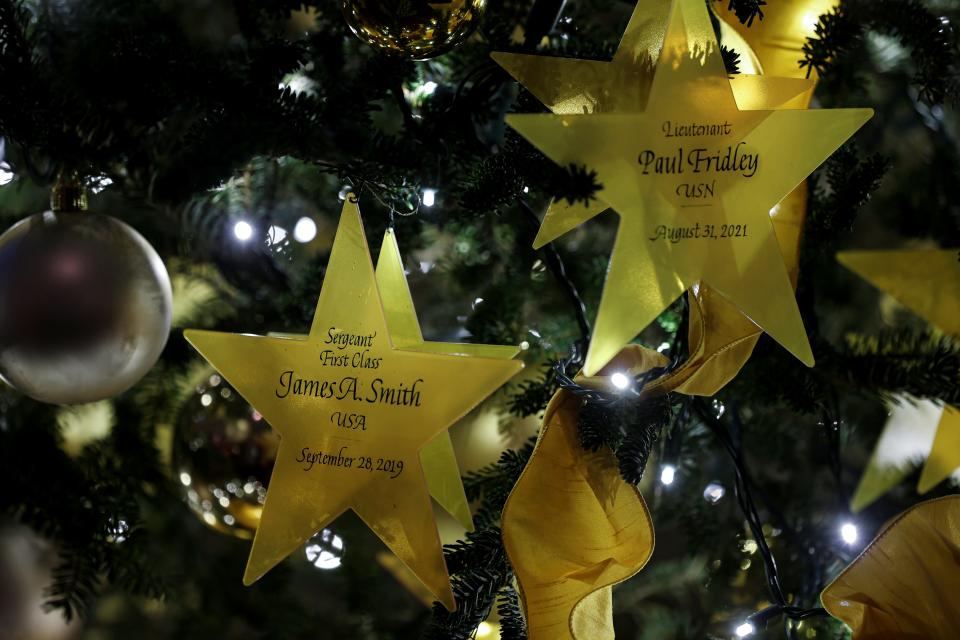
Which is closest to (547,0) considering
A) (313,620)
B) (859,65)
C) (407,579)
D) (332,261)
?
(332,261)

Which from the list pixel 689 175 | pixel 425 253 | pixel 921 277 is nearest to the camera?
pixel 689 175

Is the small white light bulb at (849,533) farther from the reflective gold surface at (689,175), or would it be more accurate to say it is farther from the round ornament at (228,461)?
the round ornament at (228,461)

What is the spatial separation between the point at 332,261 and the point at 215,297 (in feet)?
1.39

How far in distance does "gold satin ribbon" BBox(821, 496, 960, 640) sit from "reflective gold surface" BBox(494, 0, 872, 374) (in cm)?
13

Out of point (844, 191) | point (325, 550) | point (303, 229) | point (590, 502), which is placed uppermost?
point (844, 191)

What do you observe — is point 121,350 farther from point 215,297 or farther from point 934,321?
point 934,321

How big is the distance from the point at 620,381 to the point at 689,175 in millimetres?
126

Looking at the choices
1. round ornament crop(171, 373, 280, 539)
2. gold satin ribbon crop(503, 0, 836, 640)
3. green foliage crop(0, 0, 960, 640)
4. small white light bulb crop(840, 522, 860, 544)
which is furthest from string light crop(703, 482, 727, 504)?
round ornament crop(171, 373, 280, 539)

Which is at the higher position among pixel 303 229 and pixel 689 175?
pixel 689 175

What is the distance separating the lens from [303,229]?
0.83m

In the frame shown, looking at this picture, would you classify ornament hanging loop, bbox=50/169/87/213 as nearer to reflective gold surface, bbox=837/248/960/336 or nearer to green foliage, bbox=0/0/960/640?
green foliage, bbox=0/0/960/640

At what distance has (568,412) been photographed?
51 cm

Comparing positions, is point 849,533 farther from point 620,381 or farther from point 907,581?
point 620,381

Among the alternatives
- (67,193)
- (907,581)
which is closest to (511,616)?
(907,581)
